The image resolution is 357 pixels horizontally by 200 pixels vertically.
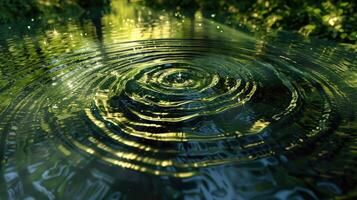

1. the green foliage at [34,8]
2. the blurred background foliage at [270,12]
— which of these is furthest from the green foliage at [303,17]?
the green foliage at [34,8]

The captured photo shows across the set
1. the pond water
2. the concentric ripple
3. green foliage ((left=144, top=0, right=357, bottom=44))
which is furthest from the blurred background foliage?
the concentric ripple

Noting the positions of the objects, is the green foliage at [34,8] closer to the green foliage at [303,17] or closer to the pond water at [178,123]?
the pond water at [178,123]

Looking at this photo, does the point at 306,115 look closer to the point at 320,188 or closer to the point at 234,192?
the point at 320,188

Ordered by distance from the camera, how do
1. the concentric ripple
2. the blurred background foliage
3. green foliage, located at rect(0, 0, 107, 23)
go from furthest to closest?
1. green foliage, located at rect(0, 0, 107, 23)
2. the blurred background foliage
3. the concentric ripple

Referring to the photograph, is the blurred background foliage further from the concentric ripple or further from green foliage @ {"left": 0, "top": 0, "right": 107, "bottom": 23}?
the concentric ripple

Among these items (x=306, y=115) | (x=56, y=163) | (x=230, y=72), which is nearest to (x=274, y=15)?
(x=230, y=72)
